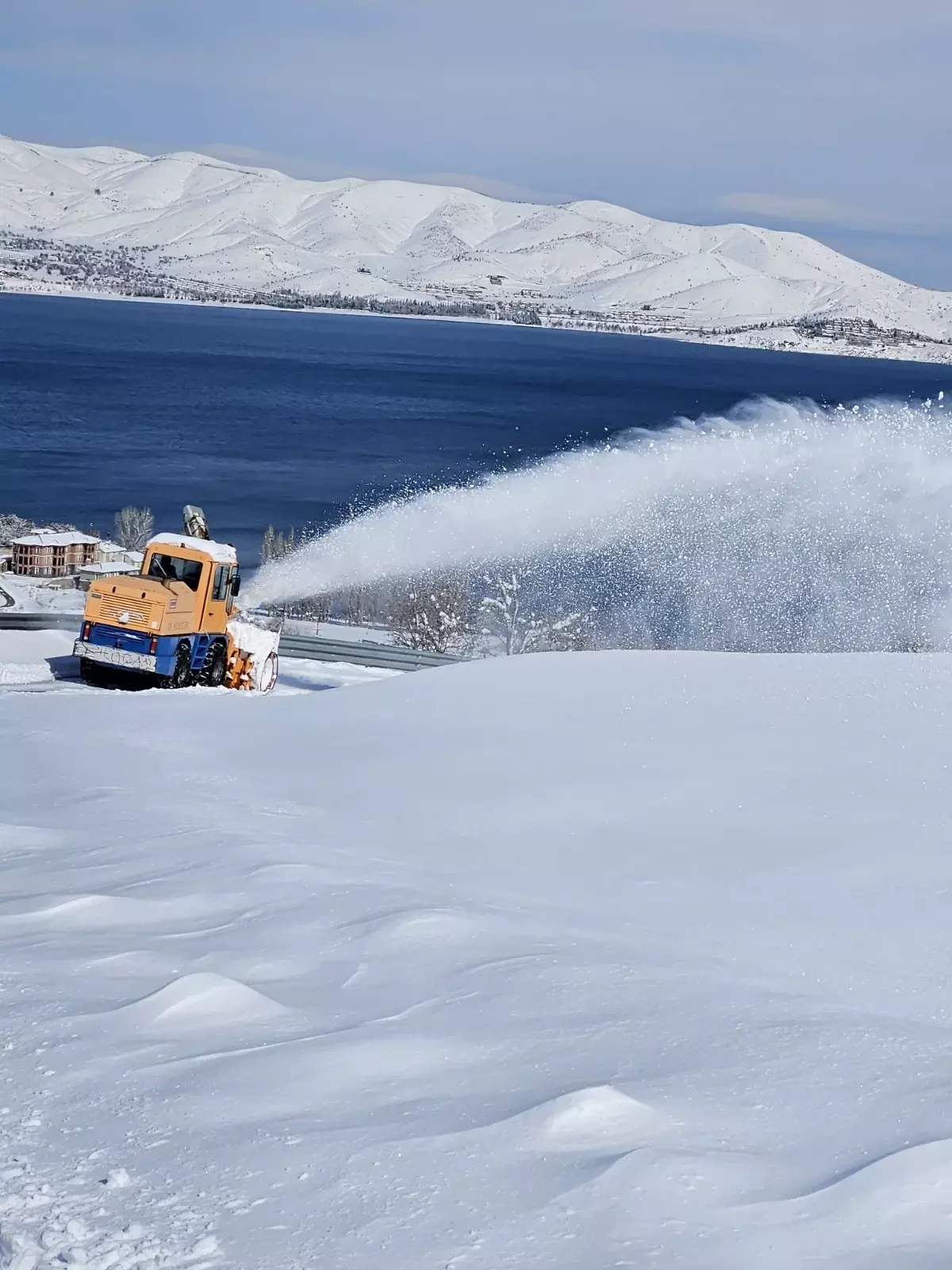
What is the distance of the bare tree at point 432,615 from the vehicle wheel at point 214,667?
1713cm

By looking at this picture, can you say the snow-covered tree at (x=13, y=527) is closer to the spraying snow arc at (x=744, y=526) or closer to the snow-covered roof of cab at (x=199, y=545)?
the spraying snow arc at (x=744, y=526)

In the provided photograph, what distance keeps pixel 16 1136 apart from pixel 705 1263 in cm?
209

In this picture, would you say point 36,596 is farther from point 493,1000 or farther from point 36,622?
point 493,1000

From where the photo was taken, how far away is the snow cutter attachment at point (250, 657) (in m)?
17.0

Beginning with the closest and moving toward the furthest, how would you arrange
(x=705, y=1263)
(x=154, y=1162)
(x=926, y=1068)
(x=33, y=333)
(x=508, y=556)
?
(x=705, y=1263) → (x=154, y=1162) → (x=926, y=1068) → (x=508, y=556) → (x=33, y=333)

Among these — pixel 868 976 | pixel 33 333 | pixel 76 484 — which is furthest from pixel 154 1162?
pixel 33 333

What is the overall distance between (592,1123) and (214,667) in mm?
13428

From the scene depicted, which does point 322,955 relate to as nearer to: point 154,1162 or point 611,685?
point 154,1162

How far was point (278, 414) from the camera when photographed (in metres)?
98.1

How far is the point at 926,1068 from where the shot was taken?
4.71m

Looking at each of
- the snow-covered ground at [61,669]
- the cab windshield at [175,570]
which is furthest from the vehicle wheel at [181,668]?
the snow-covered ground at [61,669]

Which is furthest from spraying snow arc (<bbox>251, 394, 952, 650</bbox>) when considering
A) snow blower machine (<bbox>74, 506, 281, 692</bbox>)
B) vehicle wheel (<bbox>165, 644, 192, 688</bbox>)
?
vehicle wheel (<bbox>165, 644, 192, 688</bbox>)

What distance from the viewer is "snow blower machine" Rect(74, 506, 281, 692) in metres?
16.4

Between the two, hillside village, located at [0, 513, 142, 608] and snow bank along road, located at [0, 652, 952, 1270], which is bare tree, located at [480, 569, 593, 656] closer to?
hillside village, located at [0, 513, 142, 608]
